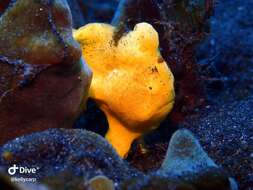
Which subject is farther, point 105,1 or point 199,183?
point 105,1

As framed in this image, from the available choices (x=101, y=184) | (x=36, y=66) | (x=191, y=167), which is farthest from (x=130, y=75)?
(x=101, y=184)

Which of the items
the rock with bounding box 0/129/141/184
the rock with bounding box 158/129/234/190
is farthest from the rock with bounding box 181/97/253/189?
the rock with bounding box 0/129/141/184

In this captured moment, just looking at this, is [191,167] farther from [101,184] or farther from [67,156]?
[67,156]

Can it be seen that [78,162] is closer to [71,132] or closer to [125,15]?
[71,132]

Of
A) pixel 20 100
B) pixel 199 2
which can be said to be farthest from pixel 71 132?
pixel 199 2

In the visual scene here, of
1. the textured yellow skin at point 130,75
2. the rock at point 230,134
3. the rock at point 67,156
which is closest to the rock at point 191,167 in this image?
the rock at point 67,156

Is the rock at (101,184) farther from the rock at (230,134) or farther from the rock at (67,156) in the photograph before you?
the rock at (230,134)
